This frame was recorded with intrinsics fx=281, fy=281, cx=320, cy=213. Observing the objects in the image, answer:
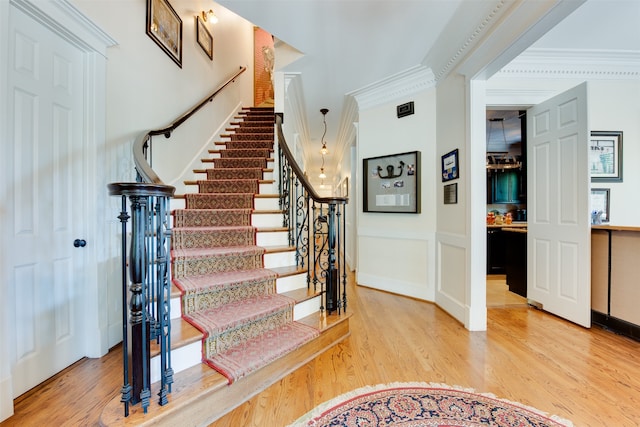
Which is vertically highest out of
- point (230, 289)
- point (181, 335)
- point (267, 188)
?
point (267, 188)

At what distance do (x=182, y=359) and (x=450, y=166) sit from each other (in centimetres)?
281

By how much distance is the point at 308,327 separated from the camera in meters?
2.12

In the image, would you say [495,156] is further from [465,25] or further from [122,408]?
[122,408]

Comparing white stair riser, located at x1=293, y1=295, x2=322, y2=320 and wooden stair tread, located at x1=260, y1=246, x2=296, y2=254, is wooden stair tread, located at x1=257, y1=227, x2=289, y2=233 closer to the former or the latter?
wooden stair tread, located at x1=260, y1=246, x2=296, y2=254

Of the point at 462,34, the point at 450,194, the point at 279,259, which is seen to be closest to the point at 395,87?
the point at 462,34

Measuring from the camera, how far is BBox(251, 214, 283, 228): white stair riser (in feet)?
9.51

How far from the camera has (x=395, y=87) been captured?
353 centimetres

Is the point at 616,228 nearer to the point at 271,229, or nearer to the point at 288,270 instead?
the point at 288,270

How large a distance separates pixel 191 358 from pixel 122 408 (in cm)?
37

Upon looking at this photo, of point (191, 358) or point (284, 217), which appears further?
point (284, 217)

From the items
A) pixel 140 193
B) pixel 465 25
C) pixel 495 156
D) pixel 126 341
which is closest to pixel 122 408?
pixel 126 341

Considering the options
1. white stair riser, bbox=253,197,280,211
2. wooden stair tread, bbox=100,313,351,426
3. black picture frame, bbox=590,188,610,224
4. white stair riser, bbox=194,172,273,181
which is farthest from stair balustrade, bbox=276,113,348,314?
black picture frame, bbox=590,188,610,224

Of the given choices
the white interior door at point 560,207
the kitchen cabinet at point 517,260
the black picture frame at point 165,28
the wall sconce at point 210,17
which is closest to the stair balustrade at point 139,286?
the black picture frame at point 165,28

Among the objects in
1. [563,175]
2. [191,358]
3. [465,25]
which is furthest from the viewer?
[563,175]
